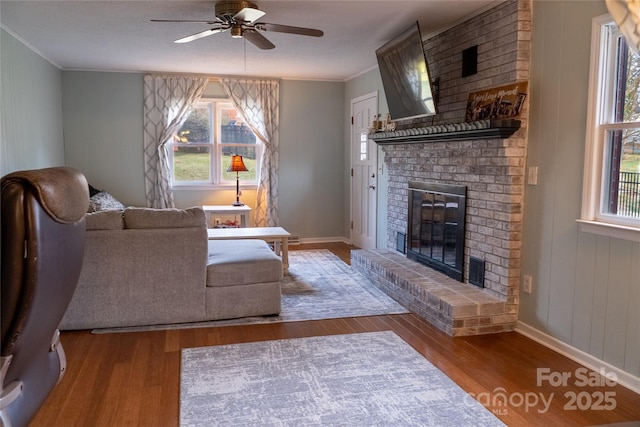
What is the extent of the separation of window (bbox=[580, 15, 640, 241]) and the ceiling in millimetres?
1079

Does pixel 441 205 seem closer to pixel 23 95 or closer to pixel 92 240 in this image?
pixel 92 240

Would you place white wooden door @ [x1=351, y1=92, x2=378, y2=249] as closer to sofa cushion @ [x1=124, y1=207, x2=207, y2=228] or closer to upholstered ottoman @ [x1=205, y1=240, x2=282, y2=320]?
upholstered ottoman @ [x1=205, y1=240, x2=282, y2=320]

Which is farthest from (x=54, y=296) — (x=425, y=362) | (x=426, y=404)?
(x=425, y=362)

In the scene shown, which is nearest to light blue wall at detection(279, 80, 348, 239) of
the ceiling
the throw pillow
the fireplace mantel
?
the ceiling

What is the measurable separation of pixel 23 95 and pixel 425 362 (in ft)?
14.7

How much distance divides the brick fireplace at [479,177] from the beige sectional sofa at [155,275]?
1.33 m

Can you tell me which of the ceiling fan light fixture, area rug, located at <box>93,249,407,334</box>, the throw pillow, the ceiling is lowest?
area rug, located at <box>93,249,407,334</box>

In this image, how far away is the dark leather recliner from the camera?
3.20ft

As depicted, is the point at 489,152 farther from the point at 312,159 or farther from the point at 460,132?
the point at 312,159

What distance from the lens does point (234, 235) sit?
491 centimetres

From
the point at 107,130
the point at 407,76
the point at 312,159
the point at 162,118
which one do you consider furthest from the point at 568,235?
the point at 107,130

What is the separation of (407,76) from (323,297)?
203 cm

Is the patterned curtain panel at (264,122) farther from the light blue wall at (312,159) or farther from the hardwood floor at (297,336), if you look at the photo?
the hardwood floor at (297,336)

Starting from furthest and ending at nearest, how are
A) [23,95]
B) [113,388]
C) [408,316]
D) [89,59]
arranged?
[89,59] → [23,95] → [408,316] → [113,388]
